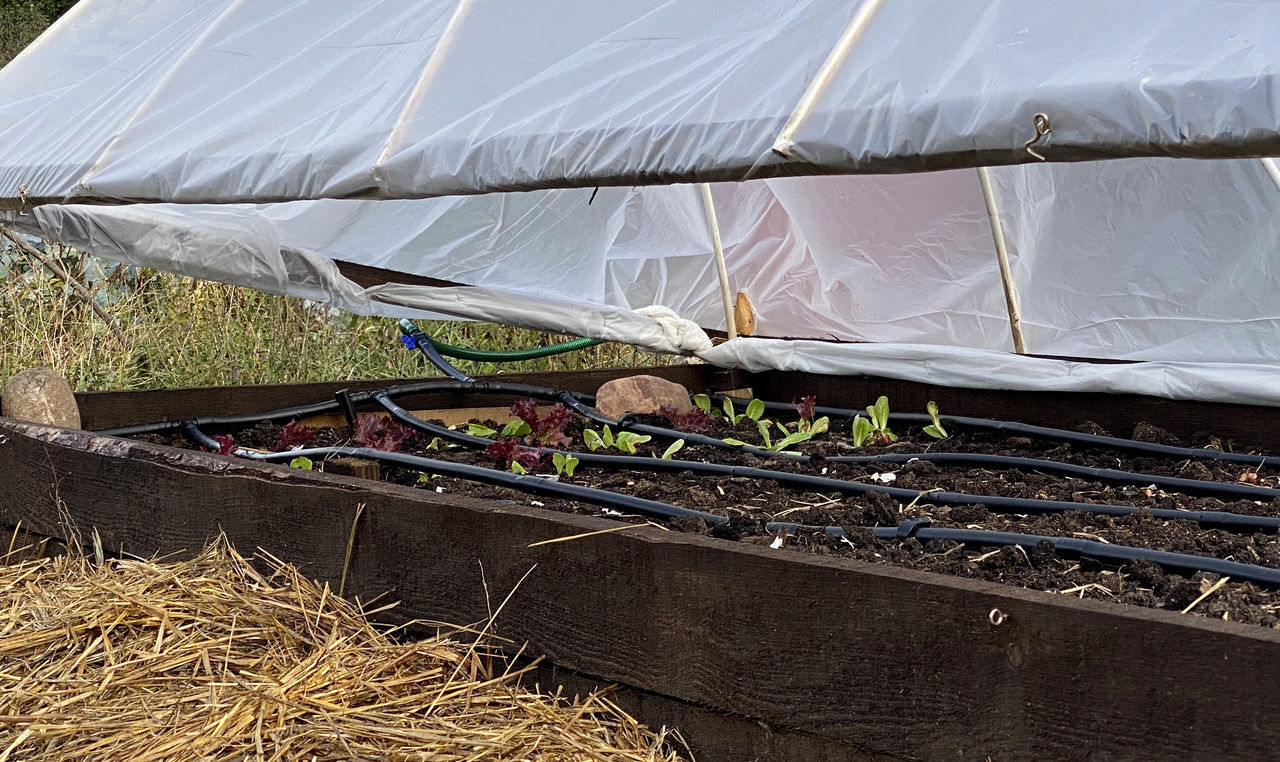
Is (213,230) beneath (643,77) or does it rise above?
beneath

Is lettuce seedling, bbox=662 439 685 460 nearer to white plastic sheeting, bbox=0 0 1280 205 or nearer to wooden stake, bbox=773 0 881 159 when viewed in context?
white plastic sheeting, bbox=0 0 1280 205

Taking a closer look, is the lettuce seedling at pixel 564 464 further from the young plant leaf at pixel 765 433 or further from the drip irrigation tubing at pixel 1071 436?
the drip irrigation tubing at pixel 1071 436

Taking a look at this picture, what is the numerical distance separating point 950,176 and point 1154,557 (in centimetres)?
235

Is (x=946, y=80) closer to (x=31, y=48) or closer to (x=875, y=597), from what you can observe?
(x=875, y=597)

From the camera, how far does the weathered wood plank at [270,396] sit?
12.1ft

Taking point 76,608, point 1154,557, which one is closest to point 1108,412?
point 1154,557

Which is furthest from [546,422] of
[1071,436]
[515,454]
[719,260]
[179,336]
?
[179,336]

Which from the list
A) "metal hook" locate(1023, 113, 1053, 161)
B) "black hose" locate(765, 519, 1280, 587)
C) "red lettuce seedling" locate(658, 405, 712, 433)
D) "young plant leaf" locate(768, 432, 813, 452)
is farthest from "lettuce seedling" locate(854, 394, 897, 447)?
"metal hook" locate(1023, 113, 1053, 161)

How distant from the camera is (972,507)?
2545mm

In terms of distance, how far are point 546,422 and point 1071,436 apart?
1420mm

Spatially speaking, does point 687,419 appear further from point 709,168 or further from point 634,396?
point 709,168

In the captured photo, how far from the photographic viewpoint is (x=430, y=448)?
11.4 ft

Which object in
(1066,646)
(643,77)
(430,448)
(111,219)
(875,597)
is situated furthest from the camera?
(111,219)

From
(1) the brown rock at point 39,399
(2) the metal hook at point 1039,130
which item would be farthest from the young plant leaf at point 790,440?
(1) the brown rock at point 39,399
